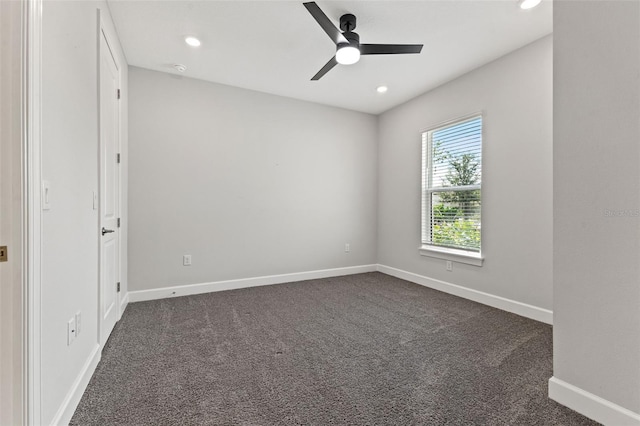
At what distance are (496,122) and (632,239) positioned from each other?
2152 mm

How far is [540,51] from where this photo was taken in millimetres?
2701

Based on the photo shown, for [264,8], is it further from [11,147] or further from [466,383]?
[466,383]

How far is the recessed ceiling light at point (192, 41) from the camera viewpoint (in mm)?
2686

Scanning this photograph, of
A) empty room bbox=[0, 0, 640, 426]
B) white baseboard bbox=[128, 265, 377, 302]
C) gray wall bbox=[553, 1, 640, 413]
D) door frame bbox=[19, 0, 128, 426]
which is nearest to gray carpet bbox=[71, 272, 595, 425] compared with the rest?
empty room bbox=[0, 0, 640, 426]

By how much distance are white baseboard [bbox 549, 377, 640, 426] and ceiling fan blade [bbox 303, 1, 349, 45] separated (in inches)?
106

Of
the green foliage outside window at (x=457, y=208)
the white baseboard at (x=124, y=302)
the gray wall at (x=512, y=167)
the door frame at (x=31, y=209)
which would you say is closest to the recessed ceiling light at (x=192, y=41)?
the door frame at (x=31, y=209)

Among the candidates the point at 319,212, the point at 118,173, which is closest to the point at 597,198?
the point at 319,212

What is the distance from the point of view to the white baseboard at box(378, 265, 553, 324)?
271cm

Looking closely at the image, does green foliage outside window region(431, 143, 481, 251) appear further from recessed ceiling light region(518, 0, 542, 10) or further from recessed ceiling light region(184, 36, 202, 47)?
recessed ceiling light region(184, 36, 202, 47)

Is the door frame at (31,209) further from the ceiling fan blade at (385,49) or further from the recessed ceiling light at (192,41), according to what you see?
the ceiling fan blade at (385,49)

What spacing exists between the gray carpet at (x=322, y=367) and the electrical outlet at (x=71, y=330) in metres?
0.37

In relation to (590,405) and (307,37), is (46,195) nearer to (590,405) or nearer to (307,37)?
(307,37)

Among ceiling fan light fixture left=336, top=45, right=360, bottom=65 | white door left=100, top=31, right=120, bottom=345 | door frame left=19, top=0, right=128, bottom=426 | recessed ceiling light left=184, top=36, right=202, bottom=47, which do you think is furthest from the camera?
recessed ceiling light left=184, top=36, right=202, bottom=47

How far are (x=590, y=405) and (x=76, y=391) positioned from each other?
2.71 meters
